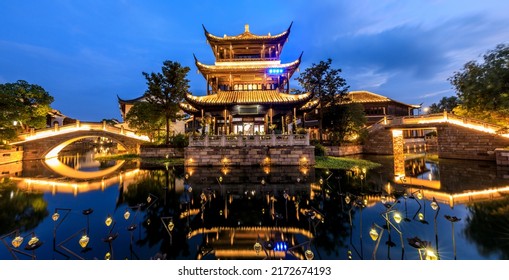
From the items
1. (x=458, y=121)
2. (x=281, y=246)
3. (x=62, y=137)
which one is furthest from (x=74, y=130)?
(x=458, y=121)

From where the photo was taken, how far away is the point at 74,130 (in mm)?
24344

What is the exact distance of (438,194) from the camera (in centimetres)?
826

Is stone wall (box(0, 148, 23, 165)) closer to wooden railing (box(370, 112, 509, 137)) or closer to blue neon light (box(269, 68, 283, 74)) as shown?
blue neon light (box(269, 68, 283, 74))

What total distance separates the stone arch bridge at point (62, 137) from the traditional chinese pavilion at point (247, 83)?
11736mm

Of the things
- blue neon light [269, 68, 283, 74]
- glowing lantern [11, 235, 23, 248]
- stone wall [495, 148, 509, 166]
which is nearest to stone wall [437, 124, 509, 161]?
stone wall [495, 148, 509, 166]

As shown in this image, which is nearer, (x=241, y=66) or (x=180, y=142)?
(x=241, y=66)

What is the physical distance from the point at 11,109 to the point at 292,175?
25212 millimetres

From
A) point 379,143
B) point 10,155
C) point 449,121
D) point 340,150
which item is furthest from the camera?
point 379,143

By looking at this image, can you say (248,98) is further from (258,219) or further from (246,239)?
(246,239)

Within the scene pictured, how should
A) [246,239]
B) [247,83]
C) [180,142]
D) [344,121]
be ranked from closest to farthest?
[246,239] < [247,83] < [180,142] < [344,121]

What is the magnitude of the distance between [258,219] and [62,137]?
28634 mm

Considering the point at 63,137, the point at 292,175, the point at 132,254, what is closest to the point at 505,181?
the point at 292,175

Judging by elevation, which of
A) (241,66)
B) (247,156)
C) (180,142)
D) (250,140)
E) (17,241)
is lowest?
(17,241)

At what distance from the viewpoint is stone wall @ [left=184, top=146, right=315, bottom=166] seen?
15.5 meters
